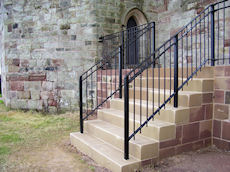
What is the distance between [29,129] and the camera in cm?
563

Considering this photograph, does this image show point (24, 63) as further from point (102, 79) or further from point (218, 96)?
point (218, 96)

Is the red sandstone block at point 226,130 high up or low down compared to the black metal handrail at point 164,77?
down

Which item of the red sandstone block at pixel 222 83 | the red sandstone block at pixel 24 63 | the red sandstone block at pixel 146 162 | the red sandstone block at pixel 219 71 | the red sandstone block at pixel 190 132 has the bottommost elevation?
the red sandstone block at pixel 146 162

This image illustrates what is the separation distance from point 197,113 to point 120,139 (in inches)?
51.3

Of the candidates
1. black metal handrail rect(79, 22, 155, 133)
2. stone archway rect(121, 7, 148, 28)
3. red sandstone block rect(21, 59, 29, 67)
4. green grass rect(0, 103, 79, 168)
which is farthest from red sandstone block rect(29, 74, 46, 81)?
stone archway rect(121, 7, 148, 28)

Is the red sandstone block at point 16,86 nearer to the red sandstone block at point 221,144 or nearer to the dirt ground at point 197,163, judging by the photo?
the dirt ground at point 197,163

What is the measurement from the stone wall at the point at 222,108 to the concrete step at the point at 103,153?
1621 mm

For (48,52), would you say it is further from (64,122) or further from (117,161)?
(117,161)

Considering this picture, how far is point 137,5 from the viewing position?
787cm

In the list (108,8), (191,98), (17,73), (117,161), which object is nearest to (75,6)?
(108,8)

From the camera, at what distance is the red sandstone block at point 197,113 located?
3631 millimetres

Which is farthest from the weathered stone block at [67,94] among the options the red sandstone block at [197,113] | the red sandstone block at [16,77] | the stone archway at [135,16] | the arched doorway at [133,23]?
the red sandstone block at [197,113]

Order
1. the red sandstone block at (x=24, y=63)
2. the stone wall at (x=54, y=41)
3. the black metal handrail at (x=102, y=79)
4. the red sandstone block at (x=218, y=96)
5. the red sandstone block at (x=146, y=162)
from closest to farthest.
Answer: the red sandstone block at (x=146, y=162) < the red sandstone block at (x=218, y=96) < the black metal handrail at (x=102, y=79) < the stone wall at (x=54, y=41) < the red sandstone block at (x=24, y=63)

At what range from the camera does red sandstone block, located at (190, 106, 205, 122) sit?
3.63m
